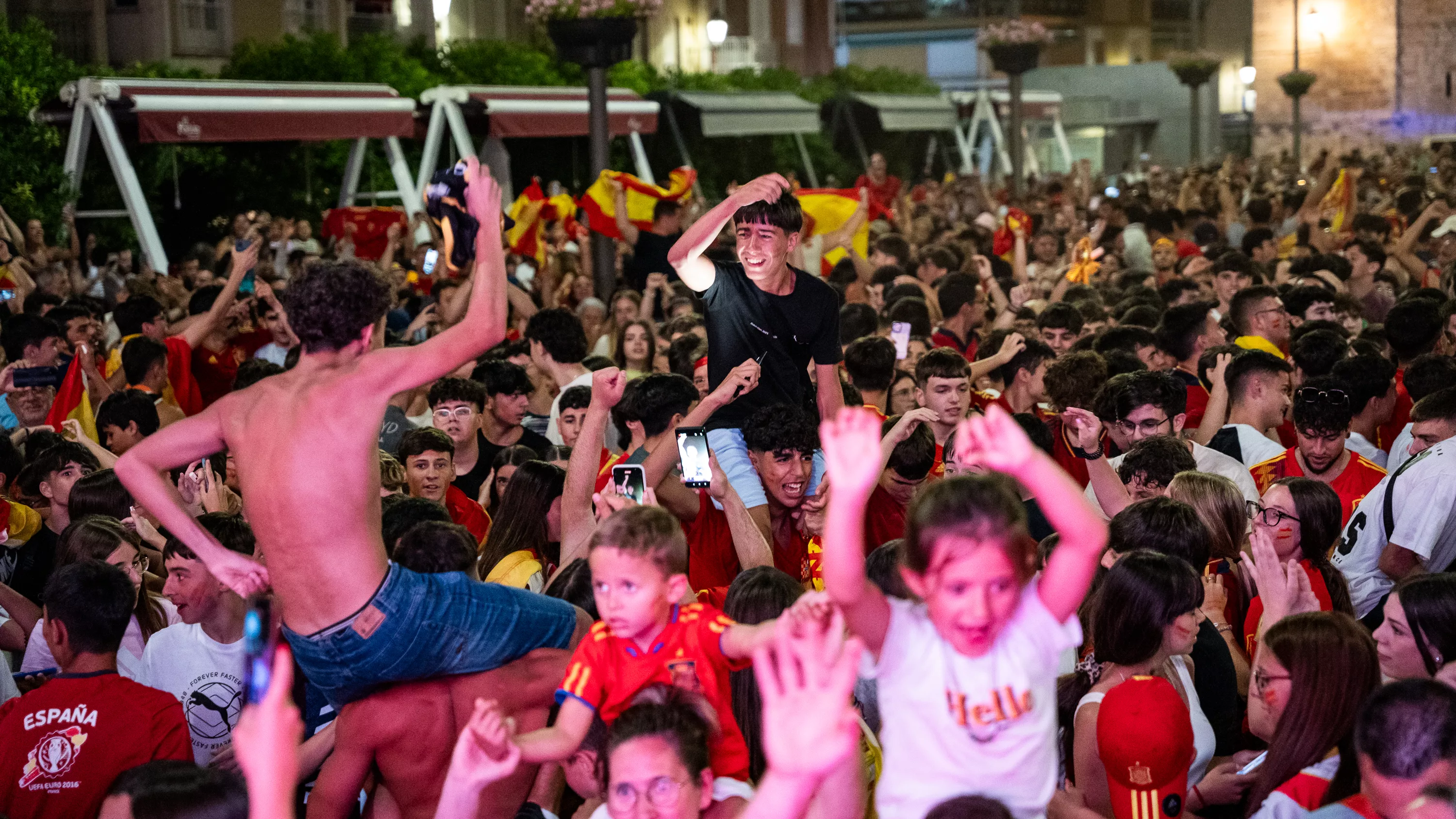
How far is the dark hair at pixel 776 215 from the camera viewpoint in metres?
5.08

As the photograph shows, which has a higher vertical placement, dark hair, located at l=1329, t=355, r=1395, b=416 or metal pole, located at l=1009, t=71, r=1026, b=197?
metal pole, located at l=1009, t=71, r=1026, b=197

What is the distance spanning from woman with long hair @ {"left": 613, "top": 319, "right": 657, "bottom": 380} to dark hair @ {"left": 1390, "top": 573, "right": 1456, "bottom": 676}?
4.88m

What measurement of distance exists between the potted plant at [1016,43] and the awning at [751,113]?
194 inches

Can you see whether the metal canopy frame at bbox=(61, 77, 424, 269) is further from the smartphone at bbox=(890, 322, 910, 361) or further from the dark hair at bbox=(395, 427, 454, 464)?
the dark hair at bbox=(395, 427, 454, 464)

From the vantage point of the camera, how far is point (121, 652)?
4.47 meters

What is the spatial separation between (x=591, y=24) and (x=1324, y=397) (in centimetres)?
599

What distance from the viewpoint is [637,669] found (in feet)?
10.5

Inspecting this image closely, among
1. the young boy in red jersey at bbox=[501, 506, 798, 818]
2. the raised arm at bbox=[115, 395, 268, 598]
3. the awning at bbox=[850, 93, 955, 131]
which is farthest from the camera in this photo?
the awning at bbox=[850, 93, 955, 131]

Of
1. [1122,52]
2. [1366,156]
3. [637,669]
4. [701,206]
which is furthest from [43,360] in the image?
[1122,52]

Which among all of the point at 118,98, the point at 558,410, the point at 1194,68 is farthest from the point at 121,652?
the point at 1194,68

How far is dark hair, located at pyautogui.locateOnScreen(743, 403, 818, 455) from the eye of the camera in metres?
4.79

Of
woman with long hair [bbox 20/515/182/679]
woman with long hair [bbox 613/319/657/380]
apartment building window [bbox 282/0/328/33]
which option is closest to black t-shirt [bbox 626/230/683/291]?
woman with long hair [bbox 613/319/657/380]

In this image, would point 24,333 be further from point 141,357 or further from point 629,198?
point 629,198

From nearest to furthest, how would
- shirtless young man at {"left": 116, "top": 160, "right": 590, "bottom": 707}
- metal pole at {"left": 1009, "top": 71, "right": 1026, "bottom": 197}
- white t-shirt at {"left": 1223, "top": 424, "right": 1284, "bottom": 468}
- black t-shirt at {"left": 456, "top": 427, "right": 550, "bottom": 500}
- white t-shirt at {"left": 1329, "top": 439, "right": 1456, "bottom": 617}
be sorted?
1. shirtless young man at {"left": 116, "top": 160, "right": 590, "bottom": 707}
2. white t-shirt at {"left": 1329, "top": 439, "right": 1456, "bottom": 617}
3. white t-shirt at {"left": 1223, "top": 424, "right": 1284, "bottom": 468}
4. black t-shirt at {"left": 456, "top": 427, "right": 550, "bottom": 500}
5. metal pole at {"left": 1009, "top": 71, "right": 1026, "bottom": 197}
